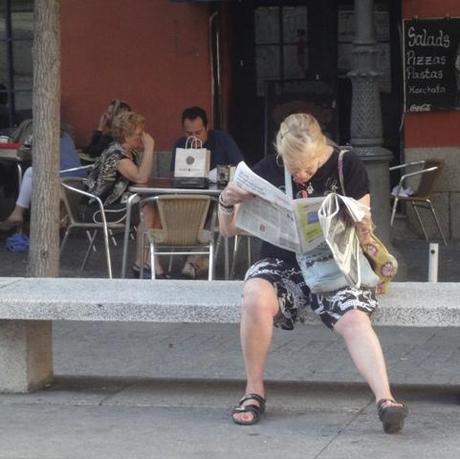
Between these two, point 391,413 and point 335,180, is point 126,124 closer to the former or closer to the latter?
point 335,180

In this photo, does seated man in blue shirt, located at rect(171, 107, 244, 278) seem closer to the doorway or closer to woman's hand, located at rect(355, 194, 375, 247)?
the doorway

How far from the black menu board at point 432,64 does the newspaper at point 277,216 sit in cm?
658

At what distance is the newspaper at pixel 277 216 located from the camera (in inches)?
225

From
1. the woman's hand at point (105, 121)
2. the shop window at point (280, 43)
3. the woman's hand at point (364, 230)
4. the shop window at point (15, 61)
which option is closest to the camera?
the woman's hand at point (364, 230)

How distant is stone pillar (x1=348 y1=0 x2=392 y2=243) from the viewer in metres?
9.55

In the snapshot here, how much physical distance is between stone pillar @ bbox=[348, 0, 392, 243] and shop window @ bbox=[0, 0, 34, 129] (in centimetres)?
463

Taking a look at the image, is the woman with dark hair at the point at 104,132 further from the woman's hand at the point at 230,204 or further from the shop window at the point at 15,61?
the woman's hand at the point at 230,204

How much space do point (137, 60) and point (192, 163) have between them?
3.11 meters

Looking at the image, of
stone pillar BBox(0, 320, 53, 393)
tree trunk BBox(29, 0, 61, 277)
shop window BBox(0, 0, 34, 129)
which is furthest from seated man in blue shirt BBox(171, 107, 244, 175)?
stone pillar BBox(0, 320, 53, 393)

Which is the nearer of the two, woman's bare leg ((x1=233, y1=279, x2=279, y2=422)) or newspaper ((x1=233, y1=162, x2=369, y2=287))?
newspaper ((x1=233, y1=162, x2=369, y2=287))

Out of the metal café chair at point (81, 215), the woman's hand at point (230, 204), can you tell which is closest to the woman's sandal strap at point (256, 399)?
the woman's hand at point (230, 204)

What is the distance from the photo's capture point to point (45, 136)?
841 centimetres

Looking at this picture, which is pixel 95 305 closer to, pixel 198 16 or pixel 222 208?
pixel 222 208

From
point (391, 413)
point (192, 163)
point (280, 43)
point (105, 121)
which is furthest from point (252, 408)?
point (280, 43)
